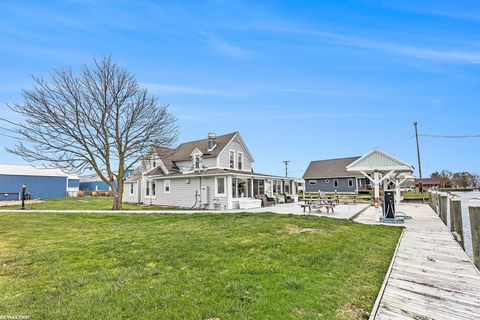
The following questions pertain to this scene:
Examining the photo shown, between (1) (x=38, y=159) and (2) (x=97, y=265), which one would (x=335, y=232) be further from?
(1) (x=38, y=159)

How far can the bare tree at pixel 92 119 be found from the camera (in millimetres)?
18609

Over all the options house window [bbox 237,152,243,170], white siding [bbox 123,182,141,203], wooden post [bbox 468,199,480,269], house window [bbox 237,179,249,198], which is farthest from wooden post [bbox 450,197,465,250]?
white siding [bbox 123,182,141,203]

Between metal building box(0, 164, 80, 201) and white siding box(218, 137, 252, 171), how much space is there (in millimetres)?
23664

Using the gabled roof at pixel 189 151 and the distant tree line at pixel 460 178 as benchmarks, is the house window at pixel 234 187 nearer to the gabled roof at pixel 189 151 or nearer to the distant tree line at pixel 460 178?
the gabled roof at pixel 189 151

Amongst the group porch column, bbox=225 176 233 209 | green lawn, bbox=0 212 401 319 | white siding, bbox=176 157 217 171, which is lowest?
green lawn, bbox=0 212 401 319

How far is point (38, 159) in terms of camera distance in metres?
18.7

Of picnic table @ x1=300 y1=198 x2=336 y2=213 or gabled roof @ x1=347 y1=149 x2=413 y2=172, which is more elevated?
gabled roof @ x1=347 y1=149 x2=413 y2=172

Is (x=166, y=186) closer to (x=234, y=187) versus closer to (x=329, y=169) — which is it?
(x=234, y=187)

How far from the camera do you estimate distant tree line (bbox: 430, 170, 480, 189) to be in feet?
235

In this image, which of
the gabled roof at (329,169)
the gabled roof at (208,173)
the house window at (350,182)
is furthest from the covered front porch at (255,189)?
the gabled roof at (329,169)

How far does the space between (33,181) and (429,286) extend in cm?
4490

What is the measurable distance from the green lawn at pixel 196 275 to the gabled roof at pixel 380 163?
6.24m

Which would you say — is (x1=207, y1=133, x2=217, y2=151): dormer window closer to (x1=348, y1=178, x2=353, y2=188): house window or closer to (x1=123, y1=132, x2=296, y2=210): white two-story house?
(x1=123, y1=132, x2=296, y2=210): white two-story house

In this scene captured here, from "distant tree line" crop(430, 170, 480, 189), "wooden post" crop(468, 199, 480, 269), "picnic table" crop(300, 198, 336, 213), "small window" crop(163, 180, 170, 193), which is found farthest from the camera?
"distant tree line" crop(430, 170, 480, 189)
